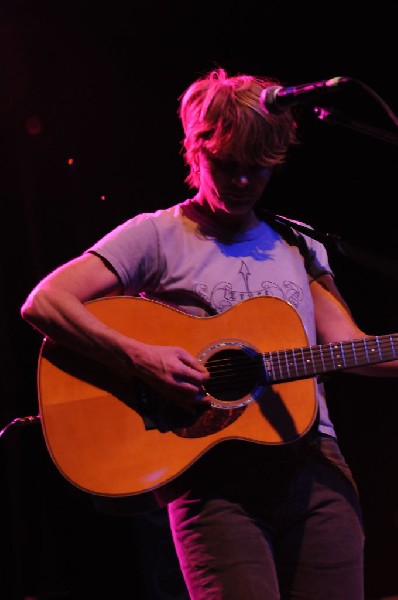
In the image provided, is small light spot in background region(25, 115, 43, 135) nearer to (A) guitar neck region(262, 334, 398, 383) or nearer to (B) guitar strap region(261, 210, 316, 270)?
(B) guitar strap region(261, 210, 316, 270)

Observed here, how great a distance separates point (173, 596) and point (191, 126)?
2410mm

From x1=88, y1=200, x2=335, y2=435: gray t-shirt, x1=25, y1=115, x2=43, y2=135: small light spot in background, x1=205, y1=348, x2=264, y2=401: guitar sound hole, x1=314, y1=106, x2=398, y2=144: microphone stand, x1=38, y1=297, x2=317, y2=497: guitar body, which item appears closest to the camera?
x1=314, y1=106, x2=398, y2=144: microphone stand

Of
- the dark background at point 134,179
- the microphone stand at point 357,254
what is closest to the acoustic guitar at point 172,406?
the microphone stand at point 357,254

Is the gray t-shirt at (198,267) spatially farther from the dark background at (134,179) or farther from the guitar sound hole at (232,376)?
the dark background at (134,179)

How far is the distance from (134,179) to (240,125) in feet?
6.46

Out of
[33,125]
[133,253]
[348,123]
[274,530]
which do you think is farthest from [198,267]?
[33,125]

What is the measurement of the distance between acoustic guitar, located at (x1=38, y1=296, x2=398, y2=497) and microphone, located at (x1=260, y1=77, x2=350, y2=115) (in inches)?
26.8

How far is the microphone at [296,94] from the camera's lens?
1.67 meters

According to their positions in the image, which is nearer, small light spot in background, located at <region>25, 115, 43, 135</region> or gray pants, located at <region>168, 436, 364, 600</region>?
gray pants, located at <region>168, 436, 364, 600</region>

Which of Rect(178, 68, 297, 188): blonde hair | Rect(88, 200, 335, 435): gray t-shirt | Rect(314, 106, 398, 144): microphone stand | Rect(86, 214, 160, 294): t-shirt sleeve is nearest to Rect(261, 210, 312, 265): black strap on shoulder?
Rect(88, 200, 335, 435): gray t-shirt

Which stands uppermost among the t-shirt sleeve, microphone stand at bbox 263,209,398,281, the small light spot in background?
the small light spot in background

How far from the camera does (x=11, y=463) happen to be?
3705 mm

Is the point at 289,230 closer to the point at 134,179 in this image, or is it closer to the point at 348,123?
the point at 348,123

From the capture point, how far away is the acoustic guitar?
196cm
